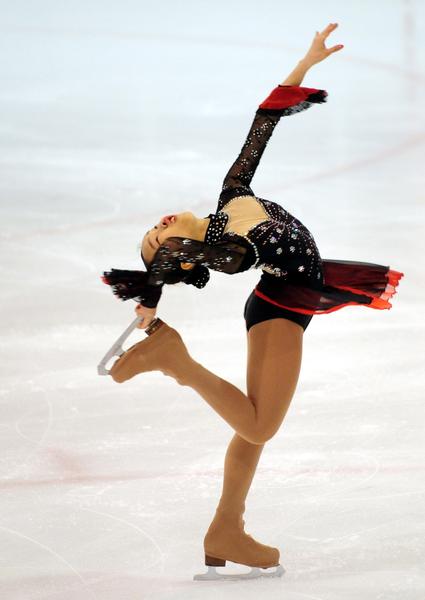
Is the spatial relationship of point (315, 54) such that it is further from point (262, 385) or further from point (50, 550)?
point (50, 550)

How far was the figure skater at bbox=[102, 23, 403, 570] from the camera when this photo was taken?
9.68 feet

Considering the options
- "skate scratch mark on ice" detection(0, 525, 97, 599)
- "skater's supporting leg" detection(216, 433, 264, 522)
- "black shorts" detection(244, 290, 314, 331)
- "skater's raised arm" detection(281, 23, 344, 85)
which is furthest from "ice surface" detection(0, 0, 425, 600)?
"skater's raised arm" detection(281, 23, 344, 85)

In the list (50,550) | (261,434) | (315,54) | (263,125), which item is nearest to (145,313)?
(261,434)

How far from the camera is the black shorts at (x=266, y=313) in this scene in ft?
10.2

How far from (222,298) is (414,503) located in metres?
2.03

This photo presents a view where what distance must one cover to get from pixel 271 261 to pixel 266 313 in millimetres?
201

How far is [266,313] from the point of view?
3131 millimetres

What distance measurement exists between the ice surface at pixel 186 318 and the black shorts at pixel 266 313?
0.72m

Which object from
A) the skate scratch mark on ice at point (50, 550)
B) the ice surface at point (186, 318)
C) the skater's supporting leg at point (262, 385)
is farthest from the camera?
the ice surface at point (186, 318)

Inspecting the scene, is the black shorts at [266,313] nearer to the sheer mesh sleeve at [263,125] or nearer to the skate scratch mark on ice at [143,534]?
the sheer mesh sleeve at [263,125]

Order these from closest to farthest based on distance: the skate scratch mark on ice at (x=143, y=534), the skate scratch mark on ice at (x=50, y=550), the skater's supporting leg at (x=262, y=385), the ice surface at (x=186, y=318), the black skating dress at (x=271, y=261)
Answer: the black skating dress at (x=271, y=261), the skater's supporting leg at (x=262, y=385), the skate scratch mark on ice at (x=50, y=550), the skate scratch mark on ice at (x=143, y=534), the ice surface at (x=186, y=318)

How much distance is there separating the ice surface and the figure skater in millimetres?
315

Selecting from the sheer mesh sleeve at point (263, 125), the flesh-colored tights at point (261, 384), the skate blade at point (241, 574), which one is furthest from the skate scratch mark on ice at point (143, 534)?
the sheer mesh sleeve at point (263, 125)

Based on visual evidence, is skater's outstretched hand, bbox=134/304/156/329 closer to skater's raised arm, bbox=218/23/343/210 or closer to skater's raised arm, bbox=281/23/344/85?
skater's raised arm, bbox=218/23/343/210
